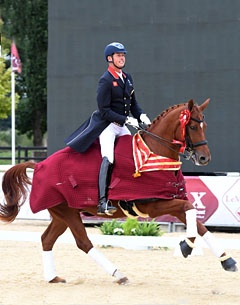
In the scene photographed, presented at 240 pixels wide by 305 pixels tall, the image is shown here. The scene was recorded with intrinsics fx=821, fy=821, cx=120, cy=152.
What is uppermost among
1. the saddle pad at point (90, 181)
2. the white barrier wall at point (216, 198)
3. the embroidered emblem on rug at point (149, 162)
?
the embroidered emblem on rug at point (149, 162)

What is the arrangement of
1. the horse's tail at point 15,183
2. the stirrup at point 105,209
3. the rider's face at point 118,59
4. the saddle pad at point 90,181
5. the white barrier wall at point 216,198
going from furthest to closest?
the white barrier wall at point 216,198
the horse's tail at point 15,183
the rider's face at point 118,59
the stirrup at point 105,209
the saddle pad at point 90,181

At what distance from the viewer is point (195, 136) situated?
7551mm

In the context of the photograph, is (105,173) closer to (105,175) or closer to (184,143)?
(105,175)

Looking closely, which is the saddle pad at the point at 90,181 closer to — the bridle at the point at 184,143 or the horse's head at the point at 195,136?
the bridle at the point at 184,143

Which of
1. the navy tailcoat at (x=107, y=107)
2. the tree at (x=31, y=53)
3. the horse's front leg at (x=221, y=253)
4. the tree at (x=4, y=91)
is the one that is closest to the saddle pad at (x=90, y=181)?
the navy tailcoat at (x=107, y=107)

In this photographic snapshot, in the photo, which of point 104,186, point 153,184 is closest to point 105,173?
point 104,186

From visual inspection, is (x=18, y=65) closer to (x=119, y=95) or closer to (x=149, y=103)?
(x=149, y=103)

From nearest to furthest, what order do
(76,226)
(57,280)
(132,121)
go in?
(132,121) → (76,226) → (57,280)

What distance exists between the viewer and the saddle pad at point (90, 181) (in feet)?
25.1

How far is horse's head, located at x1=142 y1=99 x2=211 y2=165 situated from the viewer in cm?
751

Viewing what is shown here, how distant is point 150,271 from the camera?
30.5 ft

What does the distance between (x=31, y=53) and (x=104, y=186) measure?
3133cm

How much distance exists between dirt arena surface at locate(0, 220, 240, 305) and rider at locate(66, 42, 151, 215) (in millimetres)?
844

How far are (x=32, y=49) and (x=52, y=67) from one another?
24618 millimetres
